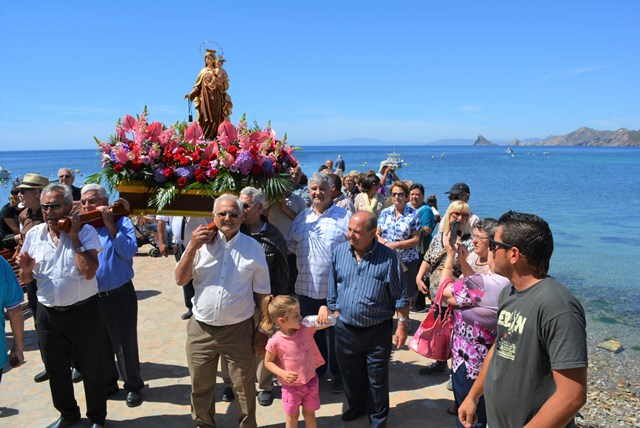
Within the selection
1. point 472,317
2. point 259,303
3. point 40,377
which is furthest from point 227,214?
point 40,377

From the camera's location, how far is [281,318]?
3.84 meters

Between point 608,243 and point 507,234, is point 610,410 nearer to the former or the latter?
point 507,234

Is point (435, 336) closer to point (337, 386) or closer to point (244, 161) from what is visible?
point (337, 386)

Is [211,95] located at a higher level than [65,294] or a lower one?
higher

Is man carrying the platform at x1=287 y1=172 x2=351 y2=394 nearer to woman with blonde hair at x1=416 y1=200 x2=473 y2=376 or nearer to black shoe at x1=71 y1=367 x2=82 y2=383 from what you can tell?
woman with blonde hair at x1=416 y1=200 x2=473 y2=376

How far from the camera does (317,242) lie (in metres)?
4.91

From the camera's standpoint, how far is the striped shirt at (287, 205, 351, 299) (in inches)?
192

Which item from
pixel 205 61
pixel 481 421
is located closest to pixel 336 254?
pixel 481 421

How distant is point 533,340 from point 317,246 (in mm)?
2886

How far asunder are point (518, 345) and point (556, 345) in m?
0.24

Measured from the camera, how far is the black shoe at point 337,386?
16.6ft

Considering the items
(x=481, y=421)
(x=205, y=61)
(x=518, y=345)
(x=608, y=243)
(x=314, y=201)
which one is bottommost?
(x=608, y=243)

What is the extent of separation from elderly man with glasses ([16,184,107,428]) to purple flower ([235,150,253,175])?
1442 millimetres

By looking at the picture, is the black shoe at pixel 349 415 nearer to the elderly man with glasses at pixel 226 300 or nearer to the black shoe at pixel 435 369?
the elderly man with glasses at pixel 226 300
